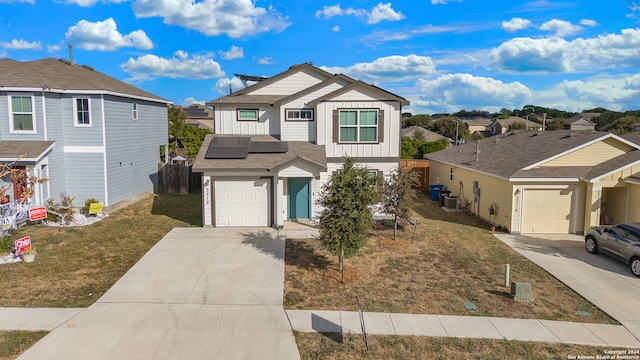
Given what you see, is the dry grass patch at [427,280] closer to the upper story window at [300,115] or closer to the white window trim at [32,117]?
the upper story window at [300,115]

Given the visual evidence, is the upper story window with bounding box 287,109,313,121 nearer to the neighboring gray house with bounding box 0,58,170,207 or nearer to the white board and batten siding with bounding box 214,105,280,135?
the white board and batten siding with bounding box 214,105,280,135

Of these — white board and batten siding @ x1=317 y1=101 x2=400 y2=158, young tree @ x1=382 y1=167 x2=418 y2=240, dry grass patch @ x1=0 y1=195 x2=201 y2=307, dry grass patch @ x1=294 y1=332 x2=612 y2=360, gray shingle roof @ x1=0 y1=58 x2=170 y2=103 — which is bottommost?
dry grass patch @ x1=294 y1=332 x2=612 y2=360

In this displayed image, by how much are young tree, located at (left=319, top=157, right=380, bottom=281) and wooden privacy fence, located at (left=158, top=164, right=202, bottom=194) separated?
612 inches

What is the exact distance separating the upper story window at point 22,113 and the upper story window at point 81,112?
63.2 inches

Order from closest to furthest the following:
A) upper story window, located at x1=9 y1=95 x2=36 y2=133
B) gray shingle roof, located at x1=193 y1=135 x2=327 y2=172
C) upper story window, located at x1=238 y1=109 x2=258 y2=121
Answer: gray shingle roof, located at x1=193 y1=135 x2=327 y2=172
upper story window, located at x1=9 y1=95 x2=36 y2=133
upper story window, located at x1=238 y1=109 x2=258 y2=121

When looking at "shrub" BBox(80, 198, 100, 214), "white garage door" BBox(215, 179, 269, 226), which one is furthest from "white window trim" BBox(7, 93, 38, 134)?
"white garage door" BBox(215, 179, 269, 226)

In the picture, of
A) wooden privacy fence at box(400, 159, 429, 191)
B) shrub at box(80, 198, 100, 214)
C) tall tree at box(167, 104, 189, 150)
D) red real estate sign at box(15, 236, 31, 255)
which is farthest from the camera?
tall tree at box(167, 104, 189, 150)

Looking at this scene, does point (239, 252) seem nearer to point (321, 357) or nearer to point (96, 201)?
point (321, 357)

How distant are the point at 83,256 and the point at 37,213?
14.5 feet

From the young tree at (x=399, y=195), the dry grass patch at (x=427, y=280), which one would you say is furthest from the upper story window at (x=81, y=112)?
the young tree at (x=399, y=195)

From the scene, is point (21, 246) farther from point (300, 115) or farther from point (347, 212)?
point (300, 115)

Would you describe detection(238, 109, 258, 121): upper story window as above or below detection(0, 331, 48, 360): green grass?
above

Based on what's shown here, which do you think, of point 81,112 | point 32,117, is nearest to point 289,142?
point 81,112

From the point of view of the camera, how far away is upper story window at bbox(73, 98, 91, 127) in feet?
57.9
